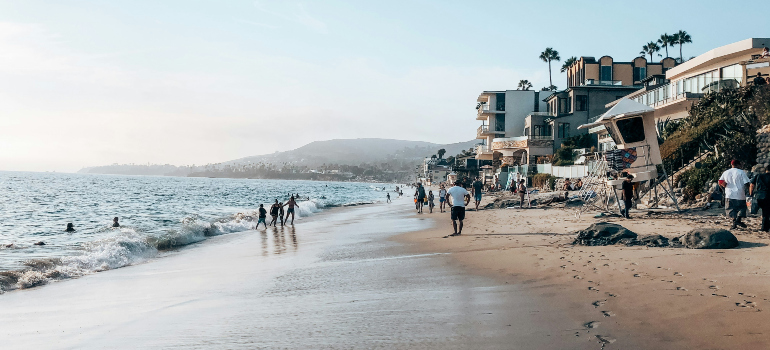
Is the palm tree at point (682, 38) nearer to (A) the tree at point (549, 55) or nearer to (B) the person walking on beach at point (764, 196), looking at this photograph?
(A) the tree at point (549, 55)

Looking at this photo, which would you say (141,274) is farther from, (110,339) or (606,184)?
(606,184)

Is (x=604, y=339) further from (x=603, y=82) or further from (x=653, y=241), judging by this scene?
(x=603, y=82)

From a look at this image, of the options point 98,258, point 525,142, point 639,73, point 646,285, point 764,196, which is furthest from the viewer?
point 639,73

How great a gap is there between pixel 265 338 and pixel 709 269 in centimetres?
609

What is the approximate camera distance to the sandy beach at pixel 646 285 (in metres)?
4.51

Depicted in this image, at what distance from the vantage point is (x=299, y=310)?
647cm

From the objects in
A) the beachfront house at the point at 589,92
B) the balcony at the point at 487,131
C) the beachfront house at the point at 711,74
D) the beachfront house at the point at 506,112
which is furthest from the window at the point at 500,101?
the beachfront house at the point at 711,74

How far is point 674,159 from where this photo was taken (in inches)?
827

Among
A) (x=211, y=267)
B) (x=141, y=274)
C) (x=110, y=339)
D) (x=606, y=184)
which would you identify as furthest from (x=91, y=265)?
(x=606, y=184)

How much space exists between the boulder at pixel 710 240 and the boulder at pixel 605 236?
3.55 ft

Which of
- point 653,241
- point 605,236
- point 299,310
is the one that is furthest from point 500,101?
point 299,310

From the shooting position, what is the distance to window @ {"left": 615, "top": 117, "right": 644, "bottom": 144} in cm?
1691

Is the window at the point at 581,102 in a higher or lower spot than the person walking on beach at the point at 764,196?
higher

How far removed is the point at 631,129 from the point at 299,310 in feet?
47.9
